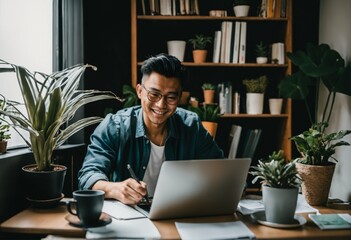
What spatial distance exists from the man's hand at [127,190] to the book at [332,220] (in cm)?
62

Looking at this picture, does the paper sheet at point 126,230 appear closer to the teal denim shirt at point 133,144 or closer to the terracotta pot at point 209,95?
the teal denim shirt at point 133,144

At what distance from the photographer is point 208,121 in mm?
3092

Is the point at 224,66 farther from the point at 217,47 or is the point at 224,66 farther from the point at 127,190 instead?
the point at 127,190

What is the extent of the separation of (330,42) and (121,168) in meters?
1.88

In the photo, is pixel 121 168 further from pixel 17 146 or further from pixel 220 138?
pixel 220 138

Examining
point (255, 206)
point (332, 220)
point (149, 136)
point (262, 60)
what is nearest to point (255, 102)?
point (262, 60)

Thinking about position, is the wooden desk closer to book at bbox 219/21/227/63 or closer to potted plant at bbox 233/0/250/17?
book at bbox 219/21/227/63

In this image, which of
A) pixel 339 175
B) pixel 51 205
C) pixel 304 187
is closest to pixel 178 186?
pixel 51 205

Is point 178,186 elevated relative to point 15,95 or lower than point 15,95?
lower

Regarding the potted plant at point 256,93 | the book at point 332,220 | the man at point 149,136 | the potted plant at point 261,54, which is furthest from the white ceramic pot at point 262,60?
the book at point 332,220

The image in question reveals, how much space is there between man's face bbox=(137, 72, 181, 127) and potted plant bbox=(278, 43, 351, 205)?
59 cm

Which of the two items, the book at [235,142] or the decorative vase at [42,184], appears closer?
the decorative vase at [42,184]

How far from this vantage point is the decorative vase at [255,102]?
3.24 meters

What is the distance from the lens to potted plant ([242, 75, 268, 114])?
3.24 metres
